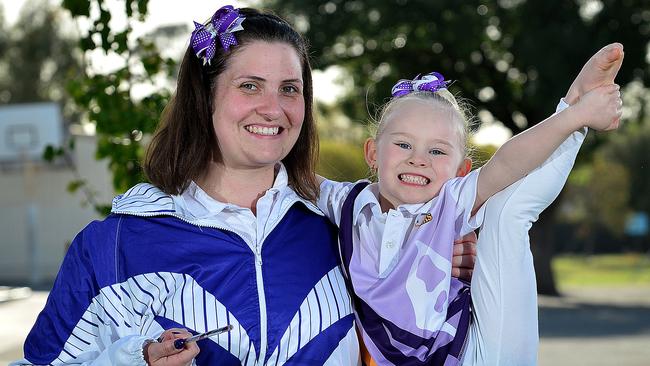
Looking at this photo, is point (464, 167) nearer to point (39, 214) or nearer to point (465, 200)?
point (465, 200)

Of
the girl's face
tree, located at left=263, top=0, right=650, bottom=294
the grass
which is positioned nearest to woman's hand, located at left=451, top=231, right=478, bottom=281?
the girl's face

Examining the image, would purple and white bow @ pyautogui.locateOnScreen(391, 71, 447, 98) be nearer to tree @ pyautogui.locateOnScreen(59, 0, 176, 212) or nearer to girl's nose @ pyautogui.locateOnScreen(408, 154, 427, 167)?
girl's nose @ pyautogui.locateOnScreen(408, 154, 427, 167)

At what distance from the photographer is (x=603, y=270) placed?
4475 cm

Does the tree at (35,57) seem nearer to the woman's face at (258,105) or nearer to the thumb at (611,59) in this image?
the woman's face at (258,105)

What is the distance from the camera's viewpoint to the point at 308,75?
3049mm

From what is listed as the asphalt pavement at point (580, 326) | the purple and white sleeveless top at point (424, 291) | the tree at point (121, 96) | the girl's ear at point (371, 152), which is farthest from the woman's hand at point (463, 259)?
the asphalt pavement at point (580, 326)

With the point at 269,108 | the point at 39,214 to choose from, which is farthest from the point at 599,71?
the point at 39,214

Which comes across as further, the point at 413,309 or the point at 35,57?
the point at 35,57

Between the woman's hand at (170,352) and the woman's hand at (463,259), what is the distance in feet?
2.46

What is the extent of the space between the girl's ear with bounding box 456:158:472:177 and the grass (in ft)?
98.6

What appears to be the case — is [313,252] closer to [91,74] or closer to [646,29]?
[91,74]

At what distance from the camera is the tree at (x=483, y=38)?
20.1 meters

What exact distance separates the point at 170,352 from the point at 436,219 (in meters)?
0.79

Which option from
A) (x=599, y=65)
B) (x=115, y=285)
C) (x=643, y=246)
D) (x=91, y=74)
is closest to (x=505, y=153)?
(x=599, y=65)
